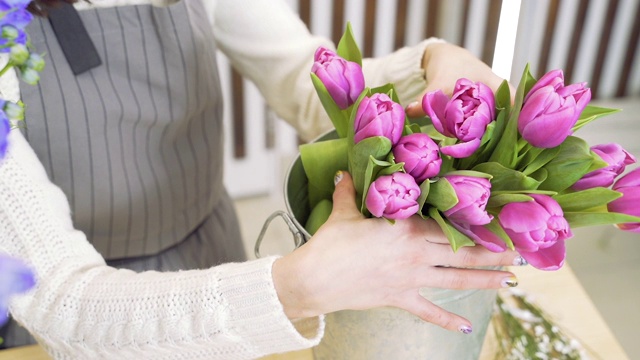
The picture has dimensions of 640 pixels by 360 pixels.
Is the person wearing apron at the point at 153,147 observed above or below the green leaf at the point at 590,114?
below

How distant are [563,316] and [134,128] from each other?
0.54 meters

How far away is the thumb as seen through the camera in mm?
513

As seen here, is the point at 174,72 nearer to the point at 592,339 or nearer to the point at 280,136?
the point at 592,339

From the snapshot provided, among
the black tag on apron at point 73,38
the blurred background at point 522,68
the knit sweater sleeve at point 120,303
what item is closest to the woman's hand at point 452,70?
the knit sweater sleeve at point 120,303

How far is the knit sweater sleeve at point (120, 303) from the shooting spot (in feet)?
1.84

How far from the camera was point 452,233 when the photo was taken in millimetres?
453

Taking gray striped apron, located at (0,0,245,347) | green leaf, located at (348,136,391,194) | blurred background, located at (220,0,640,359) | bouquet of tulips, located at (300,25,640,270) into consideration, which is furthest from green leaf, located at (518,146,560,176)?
blurred background, located at (220,0,640,359)

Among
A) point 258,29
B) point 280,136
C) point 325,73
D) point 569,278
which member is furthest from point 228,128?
point 325,73

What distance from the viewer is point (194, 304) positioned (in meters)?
0.57

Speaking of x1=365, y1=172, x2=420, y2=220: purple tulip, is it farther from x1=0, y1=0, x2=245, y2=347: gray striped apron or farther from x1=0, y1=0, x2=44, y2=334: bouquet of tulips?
x1=0, y1=0, x2=245, y2=347: gray striped apron

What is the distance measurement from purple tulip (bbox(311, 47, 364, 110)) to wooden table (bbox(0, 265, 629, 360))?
0.32 meters

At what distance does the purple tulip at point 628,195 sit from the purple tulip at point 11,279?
0.39 m

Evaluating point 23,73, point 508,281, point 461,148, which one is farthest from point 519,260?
point 23,73

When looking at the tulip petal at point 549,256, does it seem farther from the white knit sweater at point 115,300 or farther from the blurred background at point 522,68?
the blurred background at point 522,68
